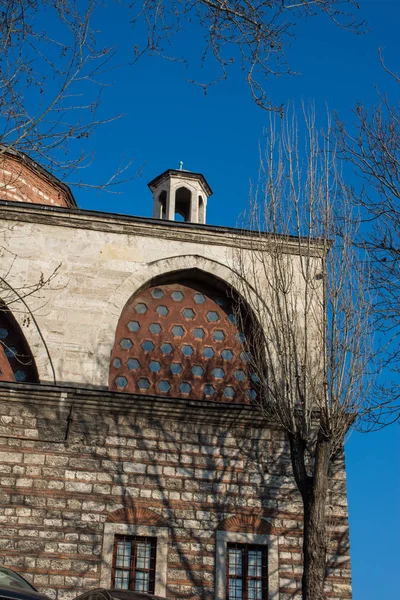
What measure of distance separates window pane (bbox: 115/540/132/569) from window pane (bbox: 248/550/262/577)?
64.6 inches

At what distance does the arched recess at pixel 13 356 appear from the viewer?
1295 cm

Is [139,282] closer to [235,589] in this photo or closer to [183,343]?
[183,343]

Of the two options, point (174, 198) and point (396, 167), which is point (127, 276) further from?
point (396, 167)

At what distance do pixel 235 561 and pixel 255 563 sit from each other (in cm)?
28

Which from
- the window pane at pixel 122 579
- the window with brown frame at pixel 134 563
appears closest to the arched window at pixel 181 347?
the window with brown frame at pixel 134 563

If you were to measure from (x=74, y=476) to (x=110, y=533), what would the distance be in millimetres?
908

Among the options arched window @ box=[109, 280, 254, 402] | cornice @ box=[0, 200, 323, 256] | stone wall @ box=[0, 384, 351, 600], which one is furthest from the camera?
cornice @ box=[0, 200, 323, 256]

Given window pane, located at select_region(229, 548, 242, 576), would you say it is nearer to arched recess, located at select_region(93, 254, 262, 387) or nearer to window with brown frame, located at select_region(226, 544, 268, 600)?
window with brown frame, located at select_region(226, 544, 268, 600)

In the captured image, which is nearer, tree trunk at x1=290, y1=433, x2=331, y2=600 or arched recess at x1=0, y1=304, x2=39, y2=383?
tree trunk at x1=290, y1=433, x2=331, y2=600

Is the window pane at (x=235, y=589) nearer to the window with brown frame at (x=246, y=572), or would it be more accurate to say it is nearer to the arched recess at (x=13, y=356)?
the window with brown frame at (x=246, y=572)

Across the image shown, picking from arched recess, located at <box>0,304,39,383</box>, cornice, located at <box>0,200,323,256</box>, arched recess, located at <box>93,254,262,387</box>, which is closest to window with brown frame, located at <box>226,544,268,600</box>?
arched recess, located at <box>93,254,262,387</box>

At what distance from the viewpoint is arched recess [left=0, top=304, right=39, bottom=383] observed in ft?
42.5

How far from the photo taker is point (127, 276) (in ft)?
45.0

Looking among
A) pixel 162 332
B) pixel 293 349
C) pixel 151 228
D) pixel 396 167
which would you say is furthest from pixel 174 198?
pixel 396 167
